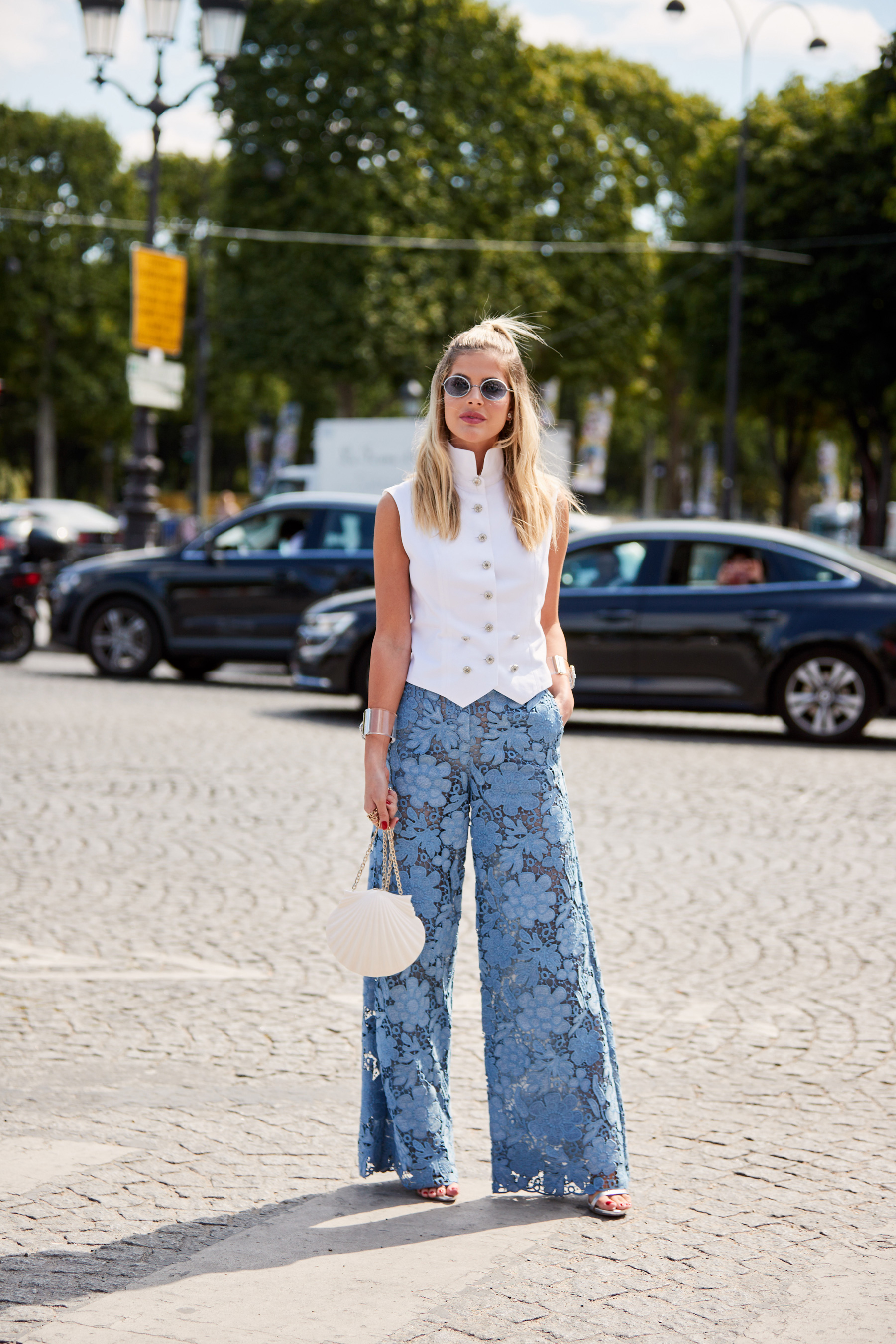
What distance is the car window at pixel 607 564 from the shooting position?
12.1 meters

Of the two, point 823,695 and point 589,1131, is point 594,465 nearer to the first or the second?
point 823,695

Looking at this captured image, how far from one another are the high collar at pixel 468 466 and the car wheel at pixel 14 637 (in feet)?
45.2

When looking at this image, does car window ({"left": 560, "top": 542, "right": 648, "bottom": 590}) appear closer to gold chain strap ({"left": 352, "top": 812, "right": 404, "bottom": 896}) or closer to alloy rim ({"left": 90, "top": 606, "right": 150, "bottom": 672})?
alloy rim ({"left": 90, "top": 606, "right": 150, "bottom": 672})

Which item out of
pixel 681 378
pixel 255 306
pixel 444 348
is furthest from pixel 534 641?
pixel 681 378

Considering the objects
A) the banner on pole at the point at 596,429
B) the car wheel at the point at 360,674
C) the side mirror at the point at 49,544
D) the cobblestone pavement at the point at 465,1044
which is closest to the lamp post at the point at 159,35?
the car wheel at the point at 360,674

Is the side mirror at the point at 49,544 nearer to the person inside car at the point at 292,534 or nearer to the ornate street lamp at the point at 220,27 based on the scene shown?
the ornate street lamp at the point at 220,27

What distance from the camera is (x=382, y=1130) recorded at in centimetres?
352

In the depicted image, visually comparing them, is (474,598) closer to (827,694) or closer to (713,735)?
(827,694)

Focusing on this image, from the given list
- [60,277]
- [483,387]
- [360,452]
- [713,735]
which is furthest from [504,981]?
[60,277]

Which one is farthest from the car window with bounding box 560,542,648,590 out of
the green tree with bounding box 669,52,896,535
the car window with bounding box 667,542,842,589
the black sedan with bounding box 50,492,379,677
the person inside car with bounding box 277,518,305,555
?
the green tree with bounding box 669,52,896,535

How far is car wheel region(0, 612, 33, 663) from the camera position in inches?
653

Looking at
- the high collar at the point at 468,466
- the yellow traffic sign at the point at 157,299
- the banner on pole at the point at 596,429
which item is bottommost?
the high collar at the point at 468,466

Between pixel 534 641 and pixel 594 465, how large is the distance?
41.7m

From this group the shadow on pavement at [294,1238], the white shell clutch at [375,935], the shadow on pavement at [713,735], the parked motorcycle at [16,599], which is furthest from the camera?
the parked motorcycle at [16,599]
